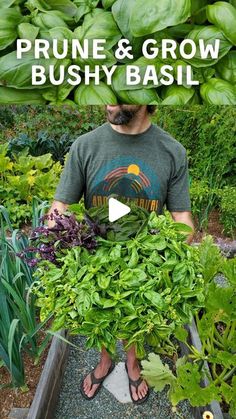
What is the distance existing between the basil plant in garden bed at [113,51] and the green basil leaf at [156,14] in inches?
1.1

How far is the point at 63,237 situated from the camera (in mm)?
630

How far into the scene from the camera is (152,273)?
62cm

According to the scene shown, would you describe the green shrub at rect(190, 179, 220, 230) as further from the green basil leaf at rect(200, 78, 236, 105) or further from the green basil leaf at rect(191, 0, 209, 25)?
the green basil leaf at rect(191, 0, 209, 25)

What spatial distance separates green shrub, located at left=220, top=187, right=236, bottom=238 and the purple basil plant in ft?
3.73

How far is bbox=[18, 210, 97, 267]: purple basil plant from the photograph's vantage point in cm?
62

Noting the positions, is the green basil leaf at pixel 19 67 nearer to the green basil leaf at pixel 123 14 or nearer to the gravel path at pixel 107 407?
the green basil leaf at pixel 123 14

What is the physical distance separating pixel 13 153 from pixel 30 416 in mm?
1306

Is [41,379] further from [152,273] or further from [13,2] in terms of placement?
[13,2]

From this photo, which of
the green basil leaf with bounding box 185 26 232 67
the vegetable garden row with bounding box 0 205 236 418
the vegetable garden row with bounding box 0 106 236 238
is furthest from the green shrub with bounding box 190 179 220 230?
the vegetable garden row with bounding box 0 205 236 418

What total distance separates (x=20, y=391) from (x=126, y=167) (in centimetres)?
54

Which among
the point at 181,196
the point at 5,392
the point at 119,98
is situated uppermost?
the point at 119,98

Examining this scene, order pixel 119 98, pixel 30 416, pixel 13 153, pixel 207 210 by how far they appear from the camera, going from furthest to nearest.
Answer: pixel 13 153
pixel 207 210
pixel 119 98
pixel 30 416

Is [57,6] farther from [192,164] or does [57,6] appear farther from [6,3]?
[192,164]

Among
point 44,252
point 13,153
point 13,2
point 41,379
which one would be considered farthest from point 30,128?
point 44,252
